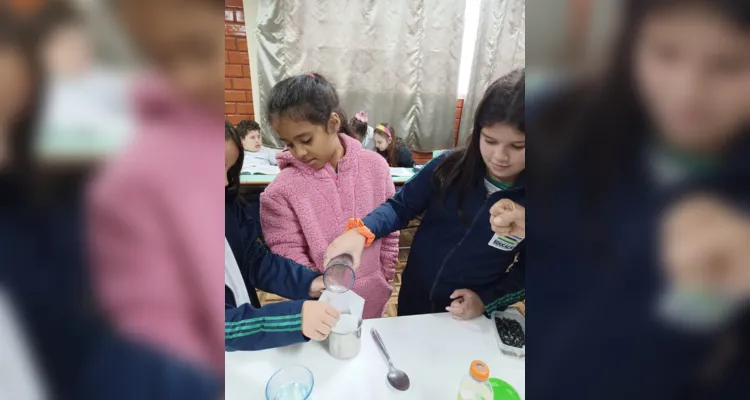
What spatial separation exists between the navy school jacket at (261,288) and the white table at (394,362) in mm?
36

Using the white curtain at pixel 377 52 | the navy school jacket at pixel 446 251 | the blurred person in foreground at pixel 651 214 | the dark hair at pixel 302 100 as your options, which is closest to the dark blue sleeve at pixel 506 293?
the navy school jacket at pixel 446 251

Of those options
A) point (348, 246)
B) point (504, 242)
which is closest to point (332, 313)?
point (348, 246)

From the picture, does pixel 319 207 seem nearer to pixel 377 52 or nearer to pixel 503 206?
pixel 503 206

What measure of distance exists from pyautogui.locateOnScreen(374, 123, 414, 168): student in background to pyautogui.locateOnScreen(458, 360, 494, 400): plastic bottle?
217 centimetres

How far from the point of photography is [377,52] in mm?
3127

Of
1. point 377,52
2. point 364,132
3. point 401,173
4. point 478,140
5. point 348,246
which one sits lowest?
point 401,173

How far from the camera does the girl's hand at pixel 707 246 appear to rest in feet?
0.39

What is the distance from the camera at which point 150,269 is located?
135 mm

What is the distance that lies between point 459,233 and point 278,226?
0.50m

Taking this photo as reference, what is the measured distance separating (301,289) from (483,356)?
1.51 feet

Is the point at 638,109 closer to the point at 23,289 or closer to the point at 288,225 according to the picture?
the point at 23,289

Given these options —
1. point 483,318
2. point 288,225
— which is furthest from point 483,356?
point 288,225

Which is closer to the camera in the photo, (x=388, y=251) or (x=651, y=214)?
(x=651, y=214)

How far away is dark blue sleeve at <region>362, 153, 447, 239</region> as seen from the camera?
0.99 m
